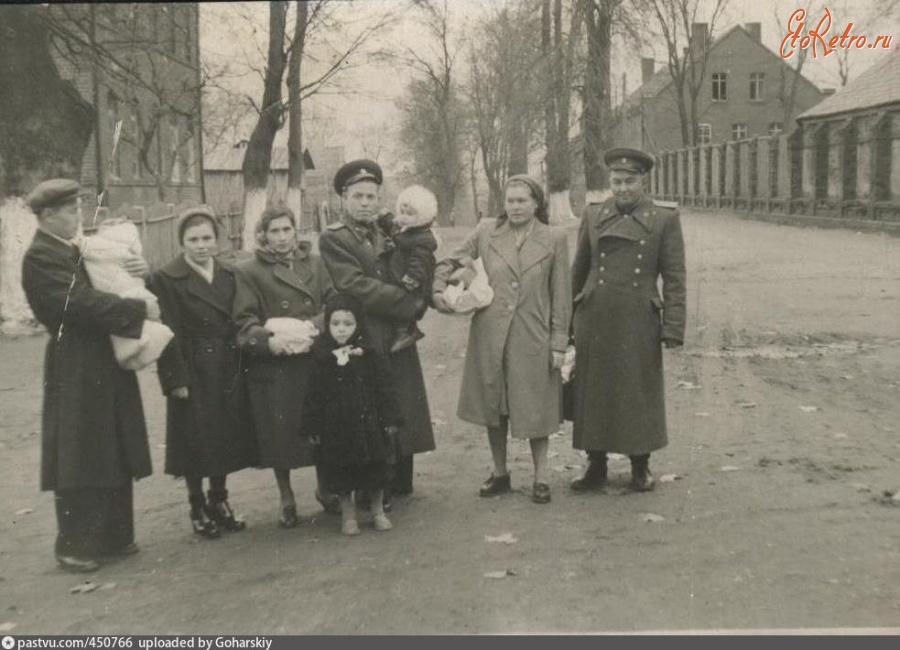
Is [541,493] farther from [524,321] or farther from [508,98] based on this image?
[508,98]

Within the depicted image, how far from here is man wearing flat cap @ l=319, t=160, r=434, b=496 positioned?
15.2ft

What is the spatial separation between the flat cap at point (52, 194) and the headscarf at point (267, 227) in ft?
2.89

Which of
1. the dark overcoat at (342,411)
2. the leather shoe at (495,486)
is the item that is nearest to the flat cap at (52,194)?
the dark overcoat at (342,411)

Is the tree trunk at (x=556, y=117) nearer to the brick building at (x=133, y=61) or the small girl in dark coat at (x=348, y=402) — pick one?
the brick building at (x=133, y=61)

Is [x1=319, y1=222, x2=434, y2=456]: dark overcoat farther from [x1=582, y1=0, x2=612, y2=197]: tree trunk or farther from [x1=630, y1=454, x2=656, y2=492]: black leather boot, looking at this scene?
[x1=582, y1=0, x2=612, y2=197]: tree trunk

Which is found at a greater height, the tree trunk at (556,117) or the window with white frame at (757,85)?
the window with white frame at (757,85)

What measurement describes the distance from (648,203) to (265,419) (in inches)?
85.1

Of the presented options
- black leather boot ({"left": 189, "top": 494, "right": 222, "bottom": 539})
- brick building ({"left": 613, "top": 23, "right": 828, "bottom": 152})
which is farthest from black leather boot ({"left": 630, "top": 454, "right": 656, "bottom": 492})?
brick building ({"left": 613, "top": 23, "right": 828, "bottom": 152})

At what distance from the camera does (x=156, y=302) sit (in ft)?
13.9

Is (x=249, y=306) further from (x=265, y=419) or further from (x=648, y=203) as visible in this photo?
(x=648, y=203)

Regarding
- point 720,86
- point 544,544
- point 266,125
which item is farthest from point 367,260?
point 720,86

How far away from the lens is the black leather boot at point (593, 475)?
17.3ft

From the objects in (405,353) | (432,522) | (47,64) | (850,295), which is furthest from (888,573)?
(850,295)
